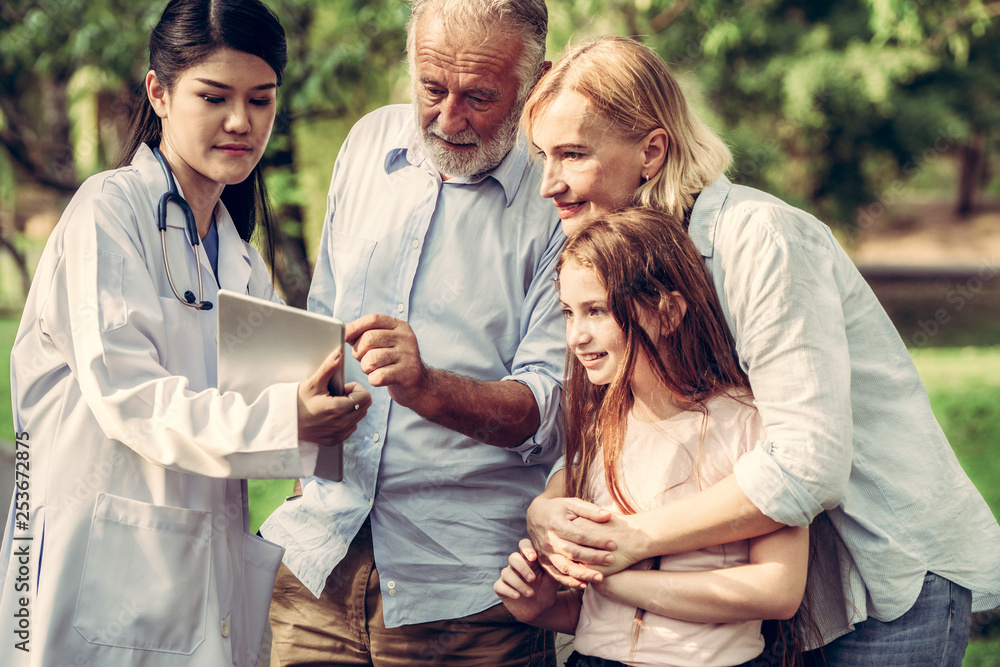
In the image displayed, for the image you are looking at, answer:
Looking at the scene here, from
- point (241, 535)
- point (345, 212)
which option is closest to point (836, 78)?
point (345, 212)

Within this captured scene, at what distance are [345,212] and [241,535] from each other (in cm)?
95

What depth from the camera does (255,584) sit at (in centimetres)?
237

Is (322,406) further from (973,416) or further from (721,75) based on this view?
(721,75)

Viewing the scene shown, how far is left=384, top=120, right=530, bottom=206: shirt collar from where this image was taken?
2.60 metres

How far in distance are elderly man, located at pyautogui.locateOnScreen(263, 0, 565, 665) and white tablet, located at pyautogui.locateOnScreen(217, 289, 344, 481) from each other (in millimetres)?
462

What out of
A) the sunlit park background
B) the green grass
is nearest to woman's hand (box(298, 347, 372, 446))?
the sunlit park background

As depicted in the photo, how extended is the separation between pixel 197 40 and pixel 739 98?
921cm

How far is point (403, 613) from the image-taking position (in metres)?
2.47

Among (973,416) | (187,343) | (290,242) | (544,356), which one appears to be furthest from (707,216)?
(973,416)

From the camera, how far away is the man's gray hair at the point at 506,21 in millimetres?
2434

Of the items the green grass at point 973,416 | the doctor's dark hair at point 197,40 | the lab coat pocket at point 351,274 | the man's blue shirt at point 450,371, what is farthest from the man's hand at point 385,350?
the green grass at point 973,416

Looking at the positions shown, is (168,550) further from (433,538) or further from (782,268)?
(782,268)

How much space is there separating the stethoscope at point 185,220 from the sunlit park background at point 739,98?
1.43 metres

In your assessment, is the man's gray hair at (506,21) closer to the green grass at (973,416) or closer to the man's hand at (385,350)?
the man's hand at (385,350)
